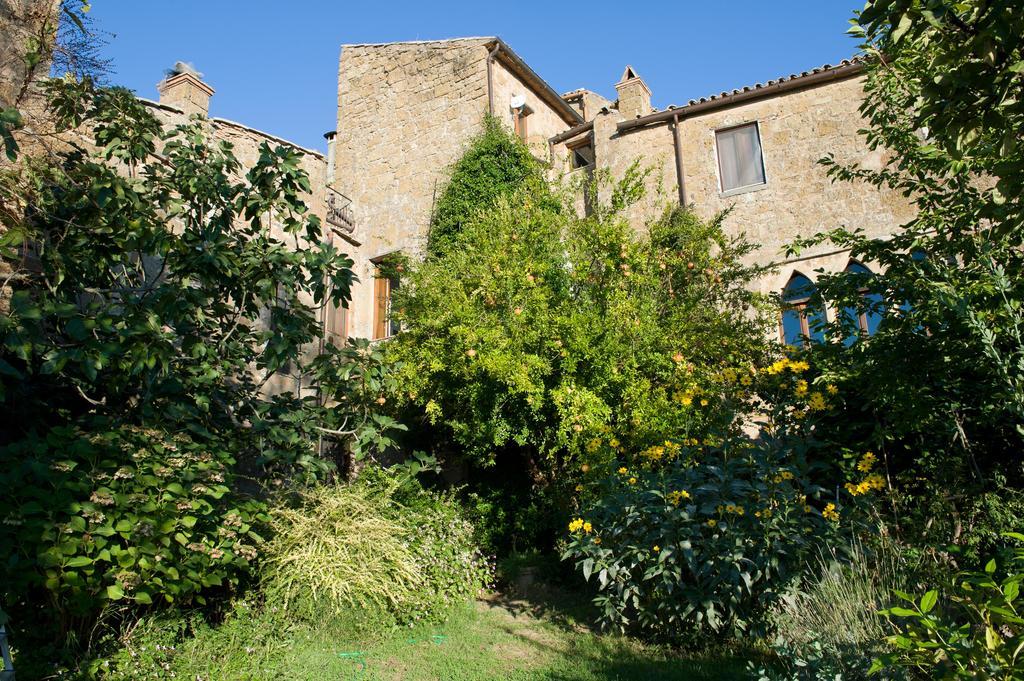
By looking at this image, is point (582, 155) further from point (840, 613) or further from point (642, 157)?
point (840, 613)

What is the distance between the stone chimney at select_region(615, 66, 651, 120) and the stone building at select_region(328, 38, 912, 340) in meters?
0.02

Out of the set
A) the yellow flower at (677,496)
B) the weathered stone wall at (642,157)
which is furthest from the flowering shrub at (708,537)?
the weathered stone wall at (642,157)

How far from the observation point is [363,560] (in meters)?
7.75

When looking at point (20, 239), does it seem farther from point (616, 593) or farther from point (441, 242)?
point (441, 242)

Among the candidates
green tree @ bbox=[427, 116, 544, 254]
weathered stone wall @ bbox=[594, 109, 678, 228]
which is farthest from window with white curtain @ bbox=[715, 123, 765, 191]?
green tree @ bbox=[427, 116, 544, 254]

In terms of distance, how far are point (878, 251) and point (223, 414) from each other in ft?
20.7

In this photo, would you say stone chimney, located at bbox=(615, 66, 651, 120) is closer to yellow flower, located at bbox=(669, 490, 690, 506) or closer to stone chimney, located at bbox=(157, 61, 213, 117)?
stone chimney, located at bbox=(157, 61, 213, 117)

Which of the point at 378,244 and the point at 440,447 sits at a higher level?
the point at 378,244

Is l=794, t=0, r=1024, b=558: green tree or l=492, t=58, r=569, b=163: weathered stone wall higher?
l=492, t=58, r=569, b=163: weathered stone wall

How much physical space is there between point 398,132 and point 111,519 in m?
13.7

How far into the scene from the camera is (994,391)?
18.0ft

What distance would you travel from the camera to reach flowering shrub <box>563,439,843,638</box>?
5.81 meters

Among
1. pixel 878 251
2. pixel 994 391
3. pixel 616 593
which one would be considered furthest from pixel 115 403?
pixel 994 391

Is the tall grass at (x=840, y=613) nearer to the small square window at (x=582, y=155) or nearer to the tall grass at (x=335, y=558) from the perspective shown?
the tall grass at (x=335, y=558)
